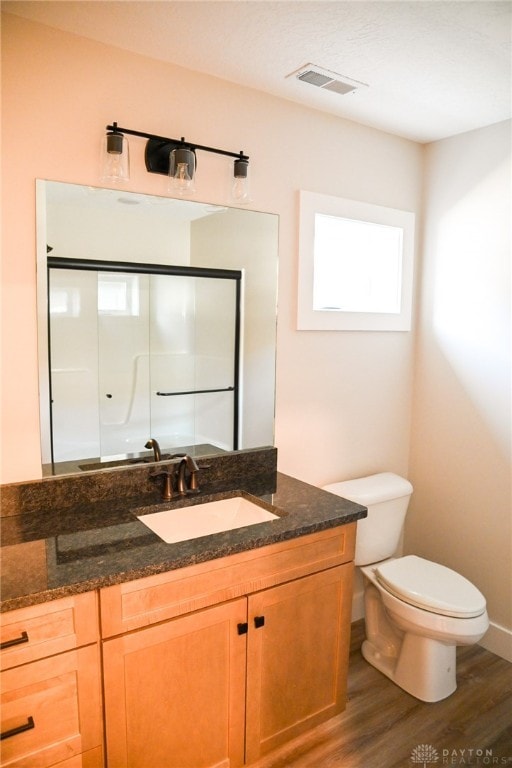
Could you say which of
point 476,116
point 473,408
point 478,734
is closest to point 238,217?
point 476,116

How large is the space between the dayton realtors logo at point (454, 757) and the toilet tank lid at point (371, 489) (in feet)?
3.17

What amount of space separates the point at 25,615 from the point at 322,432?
163 cm

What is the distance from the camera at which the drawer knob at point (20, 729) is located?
4.09 ft

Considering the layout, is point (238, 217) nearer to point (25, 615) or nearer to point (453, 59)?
point (453, 59)

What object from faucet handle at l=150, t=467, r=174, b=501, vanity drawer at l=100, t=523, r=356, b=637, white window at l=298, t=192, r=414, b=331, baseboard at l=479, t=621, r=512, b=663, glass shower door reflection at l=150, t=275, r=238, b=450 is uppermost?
white window at l=298, t=192, r=414, b=331

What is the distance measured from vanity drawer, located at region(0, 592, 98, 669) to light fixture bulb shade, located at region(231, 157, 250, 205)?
1.54 m

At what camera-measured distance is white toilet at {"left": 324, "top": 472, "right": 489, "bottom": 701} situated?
2094mm

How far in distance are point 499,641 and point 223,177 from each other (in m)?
2.56

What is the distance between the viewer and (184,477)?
2045mm

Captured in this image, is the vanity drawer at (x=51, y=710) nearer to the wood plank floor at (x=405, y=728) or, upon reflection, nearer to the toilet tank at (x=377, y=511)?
the wood plank floor at (x=405, y=728)

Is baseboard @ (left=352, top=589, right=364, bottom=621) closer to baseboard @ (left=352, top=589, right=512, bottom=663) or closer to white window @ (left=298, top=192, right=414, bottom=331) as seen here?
baseboard @ (left=352, top=589, right=512, bottom=663)

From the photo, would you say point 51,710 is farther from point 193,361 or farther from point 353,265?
point 353,265

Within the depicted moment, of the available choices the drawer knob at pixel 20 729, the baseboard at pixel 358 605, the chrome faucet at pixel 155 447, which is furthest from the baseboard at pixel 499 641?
the drawer knob at pixel 20 729

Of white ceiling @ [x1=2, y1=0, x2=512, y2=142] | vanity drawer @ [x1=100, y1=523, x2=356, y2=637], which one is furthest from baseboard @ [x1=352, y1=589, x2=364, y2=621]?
white ceiling @ [x1=2, y1=0, x2=512, y2=142]
